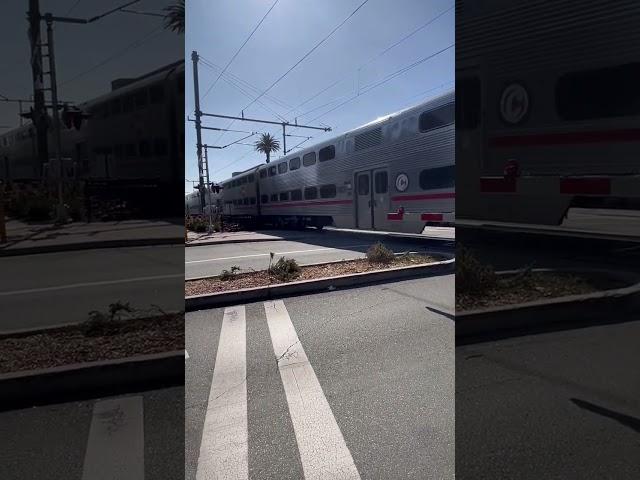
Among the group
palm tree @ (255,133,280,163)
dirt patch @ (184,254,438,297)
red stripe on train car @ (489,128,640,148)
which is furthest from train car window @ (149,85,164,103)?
palm tree @ (255,133,280,163)

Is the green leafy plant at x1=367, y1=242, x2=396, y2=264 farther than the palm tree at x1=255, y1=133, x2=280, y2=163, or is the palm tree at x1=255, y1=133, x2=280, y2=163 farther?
the palm tree at x1=255, y1=133, x2=280, y2=163

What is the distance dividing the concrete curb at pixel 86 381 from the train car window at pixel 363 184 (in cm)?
912

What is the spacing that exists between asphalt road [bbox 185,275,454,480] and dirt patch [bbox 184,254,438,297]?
1.15m

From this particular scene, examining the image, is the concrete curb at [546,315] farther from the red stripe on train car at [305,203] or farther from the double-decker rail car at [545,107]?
the red stripe on train car at [305,203]

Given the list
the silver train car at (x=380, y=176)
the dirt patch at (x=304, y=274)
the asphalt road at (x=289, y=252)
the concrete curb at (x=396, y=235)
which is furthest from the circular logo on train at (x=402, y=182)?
the dirt patch at (x=304, y=274)

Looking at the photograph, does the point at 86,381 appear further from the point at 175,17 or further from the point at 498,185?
the point at 498,185

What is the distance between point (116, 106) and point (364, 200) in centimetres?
1035

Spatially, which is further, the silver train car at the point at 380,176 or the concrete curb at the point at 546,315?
the silver train car at the point at 380,176

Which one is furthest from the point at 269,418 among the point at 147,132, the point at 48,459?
the point at 147,132

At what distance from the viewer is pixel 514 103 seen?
1023 millimetres

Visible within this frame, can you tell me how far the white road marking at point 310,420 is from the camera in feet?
6.56

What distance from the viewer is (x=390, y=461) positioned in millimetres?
1999

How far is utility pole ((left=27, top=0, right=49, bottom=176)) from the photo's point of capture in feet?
3.99

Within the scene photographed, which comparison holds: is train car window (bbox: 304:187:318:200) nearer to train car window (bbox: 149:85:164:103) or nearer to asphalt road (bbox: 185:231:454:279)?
asphalt road (bbox: 185:231:454:279)
